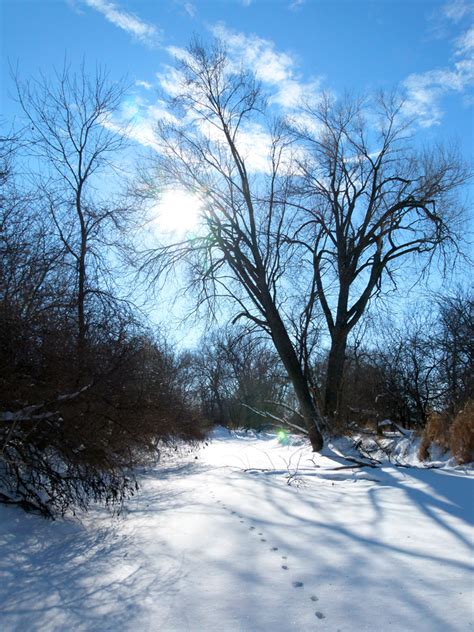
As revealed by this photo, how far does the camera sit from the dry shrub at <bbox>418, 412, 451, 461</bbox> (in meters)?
9.21

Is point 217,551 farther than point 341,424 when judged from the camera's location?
No

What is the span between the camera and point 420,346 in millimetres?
16719

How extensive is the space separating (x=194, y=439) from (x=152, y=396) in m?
8.85

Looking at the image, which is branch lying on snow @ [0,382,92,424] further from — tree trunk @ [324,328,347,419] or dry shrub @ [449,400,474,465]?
tree trunk @ [324,328,347,419]

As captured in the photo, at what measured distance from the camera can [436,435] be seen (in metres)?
9.59

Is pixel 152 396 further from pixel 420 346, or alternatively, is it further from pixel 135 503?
pixel 420 346

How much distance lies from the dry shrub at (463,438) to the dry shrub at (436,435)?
77 centimetres

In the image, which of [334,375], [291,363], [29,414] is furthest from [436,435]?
[29,414]

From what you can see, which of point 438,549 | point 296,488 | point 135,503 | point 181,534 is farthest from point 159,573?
point 296,488

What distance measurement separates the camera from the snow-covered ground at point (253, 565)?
2.65 metres

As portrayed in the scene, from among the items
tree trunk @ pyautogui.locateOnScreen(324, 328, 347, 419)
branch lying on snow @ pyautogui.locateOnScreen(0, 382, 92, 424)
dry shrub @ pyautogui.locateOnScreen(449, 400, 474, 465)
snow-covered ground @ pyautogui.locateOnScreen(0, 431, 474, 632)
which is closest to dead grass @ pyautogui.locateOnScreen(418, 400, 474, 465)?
dry shrub @ pyautogui.locateOnScreen(449, 400, 474, 465)

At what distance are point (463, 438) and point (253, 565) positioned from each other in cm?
592

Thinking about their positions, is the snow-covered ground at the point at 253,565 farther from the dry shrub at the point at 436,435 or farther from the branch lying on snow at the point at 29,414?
the dry shrub at the point at 436,435

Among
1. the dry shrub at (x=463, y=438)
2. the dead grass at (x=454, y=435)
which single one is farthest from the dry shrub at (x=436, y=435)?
the dry shrub at (x=463, y=438)
